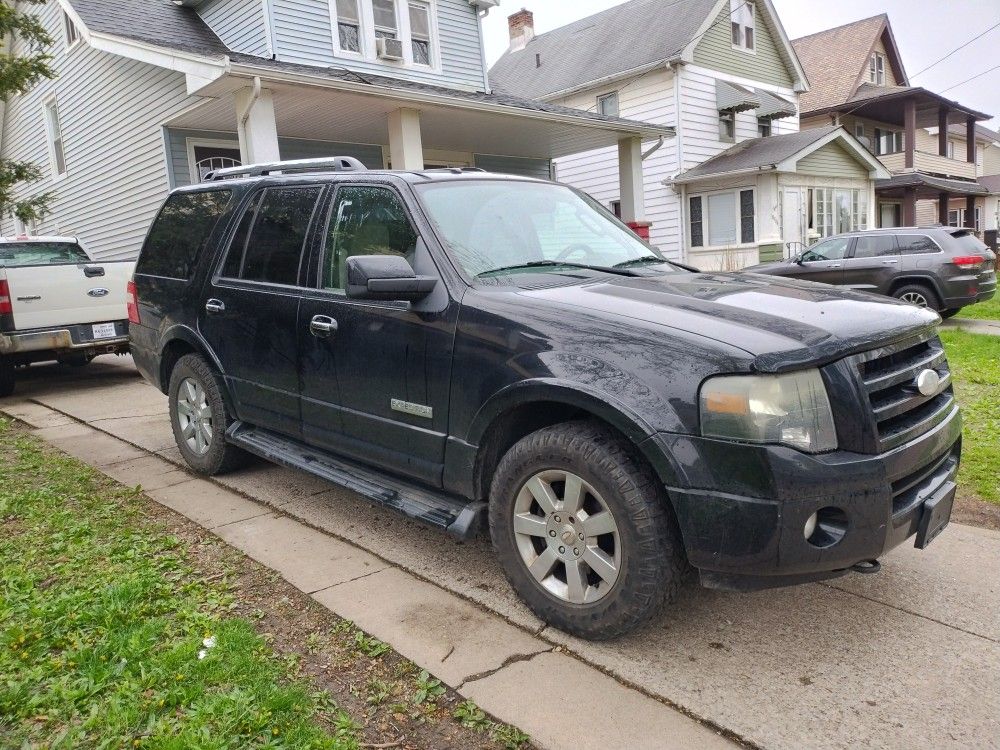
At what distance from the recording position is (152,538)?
13.0 ft

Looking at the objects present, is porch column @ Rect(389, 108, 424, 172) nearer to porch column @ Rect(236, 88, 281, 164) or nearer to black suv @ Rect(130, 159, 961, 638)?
porch column @ Rect(236, 88, 281, 164)

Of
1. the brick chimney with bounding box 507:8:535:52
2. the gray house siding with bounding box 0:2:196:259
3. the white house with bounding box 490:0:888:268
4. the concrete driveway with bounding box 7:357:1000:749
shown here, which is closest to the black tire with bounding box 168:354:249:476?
the concrete driveway with bounding box 7:357:1000:749

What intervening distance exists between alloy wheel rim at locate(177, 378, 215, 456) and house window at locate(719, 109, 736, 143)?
19412mm

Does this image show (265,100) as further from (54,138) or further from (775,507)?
(54,138)

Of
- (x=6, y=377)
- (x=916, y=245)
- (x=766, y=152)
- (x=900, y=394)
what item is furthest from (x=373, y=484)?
(x=766, y=152)

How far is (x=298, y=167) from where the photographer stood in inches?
186

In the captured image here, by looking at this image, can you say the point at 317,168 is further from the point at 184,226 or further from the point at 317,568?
the point at 317,568

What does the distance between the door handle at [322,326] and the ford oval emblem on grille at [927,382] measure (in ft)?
8.37

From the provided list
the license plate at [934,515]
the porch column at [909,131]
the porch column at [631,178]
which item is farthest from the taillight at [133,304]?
the porch column at [909,131]

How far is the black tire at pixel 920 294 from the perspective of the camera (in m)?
11.4

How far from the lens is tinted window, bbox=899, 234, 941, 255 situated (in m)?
11.5

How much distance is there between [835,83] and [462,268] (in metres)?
28.9

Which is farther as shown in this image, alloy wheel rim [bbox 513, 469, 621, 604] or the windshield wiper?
the windshield wiper

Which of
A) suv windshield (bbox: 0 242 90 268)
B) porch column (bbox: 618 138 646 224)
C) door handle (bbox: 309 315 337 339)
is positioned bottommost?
door handle (bbox: 309 315 337 339)
